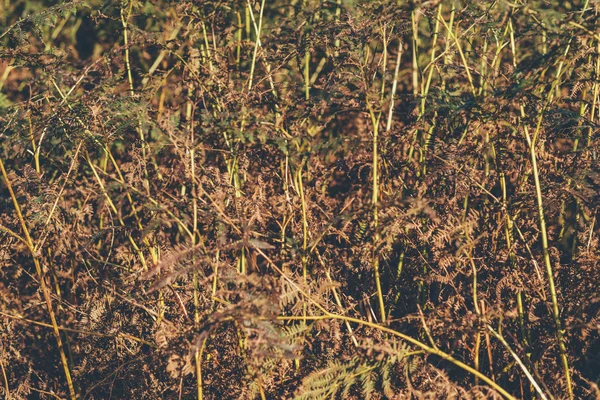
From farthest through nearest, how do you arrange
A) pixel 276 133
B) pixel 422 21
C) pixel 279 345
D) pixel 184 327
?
pixel 422 21 < pixel 276 133 < pixel 184 327 < pixel 279 345

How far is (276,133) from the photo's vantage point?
2234 millimetres

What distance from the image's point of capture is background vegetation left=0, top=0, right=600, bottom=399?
196 cm

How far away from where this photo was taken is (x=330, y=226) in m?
1.95

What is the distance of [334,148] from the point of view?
6.45ft

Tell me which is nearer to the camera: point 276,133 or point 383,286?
point 276,133

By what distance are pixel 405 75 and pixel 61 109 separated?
1.76 metres

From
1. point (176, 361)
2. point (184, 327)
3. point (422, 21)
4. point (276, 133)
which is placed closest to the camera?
point (176, 361)

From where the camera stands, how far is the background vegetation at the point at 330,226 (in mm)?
1955

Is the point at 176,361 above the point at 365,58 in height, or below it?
below

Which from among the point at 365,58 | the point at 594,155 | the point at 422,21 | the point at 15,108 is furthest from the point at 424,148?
the point at 15,108

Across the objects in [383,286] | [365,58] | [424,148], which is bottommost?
[383,286]

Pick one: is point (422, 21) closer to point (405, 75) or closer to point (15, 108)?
point (405, 75)

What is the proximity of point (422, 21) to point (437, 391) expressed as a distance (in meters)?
1.95

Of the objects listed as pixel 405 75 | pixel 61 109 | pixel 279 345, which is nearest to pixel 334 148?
pixel 279 345
